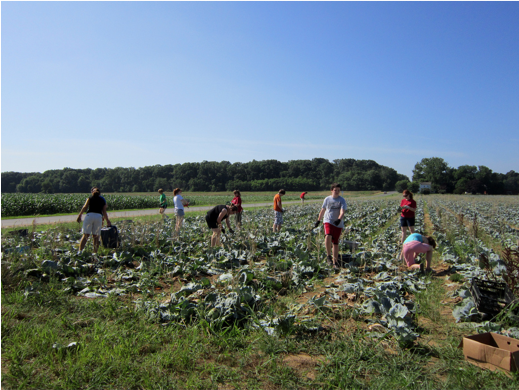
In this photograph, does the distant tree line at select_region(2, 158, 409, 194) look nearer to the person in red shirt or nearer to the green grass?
the person in red shirt

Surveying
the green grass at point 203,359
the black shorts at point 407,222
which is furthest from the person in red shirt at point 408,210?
the green grass at point 203,359

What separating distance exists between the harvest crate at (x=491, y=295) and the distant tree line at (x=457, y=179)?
4558 inches

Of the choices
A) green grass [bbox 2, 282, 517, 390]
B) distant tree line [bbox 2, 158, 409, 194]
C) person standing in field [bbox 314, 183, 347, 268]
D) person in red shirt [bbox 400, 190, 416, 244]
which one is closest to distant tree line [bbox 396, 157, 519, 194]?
distant tree line [bbox 2, 158, 409, 194]

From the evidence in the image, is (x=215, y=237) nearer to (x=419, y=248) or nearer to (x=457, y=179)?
(x=419, y=248)

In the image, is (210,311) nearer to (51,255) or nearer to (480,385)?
(480,385)

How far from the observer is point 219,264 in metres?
6.59

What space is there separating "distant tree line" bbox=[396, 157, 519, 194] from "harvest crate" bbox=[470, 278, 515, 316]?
380 ft

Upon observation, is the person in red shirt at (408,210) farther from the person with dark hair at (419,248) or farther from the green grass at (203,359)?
the green grass at (203,359)

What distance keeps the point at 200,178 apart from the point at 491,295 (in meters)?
102

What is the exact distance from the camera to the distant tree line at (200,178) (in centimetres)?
9600

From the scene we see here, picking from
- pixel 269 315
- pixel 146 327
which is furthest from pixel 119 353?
pixel 269 315

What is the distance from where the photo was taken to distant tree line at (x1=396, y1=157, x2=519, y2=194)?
101375 millimetres

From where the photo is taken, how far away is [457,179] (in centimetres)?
11125

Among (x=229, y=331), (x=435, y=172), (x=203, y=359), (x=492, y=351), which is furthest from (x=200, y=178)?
(x=492, y=351)
